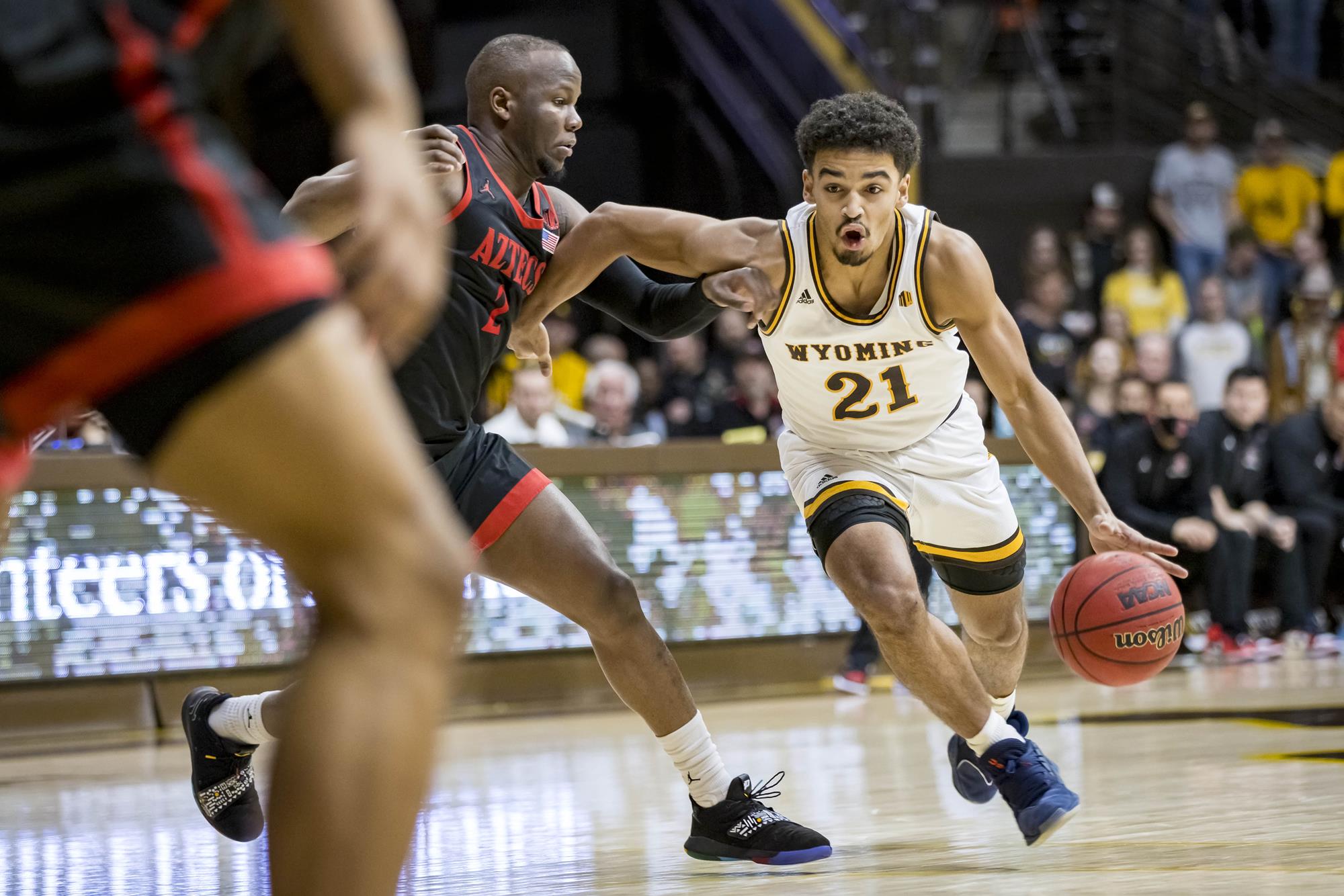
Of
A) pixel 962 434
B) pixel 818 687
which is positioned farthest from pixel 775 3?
pixel 962 434

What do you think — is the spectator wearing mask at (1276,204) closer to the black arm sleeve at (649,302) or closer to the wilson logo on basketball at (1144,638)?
the wilson logo on basketball at (1144,638)

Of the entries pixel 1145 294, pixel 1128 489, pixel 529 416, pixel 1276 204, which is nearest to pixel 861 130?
pixel 529 416

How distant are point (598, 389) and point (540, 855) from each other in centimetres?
528

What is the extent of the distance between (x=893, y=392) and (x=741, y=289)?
619 mm

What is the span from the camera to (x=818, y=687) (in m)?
8.76

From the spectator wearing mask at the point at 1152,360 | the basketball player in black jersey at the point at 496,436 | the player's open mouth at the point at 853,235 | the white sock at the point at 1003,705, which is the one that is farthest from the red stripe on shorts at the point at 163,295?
the spectator wearing mask at the point at 1152,360

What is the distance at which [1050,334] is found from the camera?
35.0 ft

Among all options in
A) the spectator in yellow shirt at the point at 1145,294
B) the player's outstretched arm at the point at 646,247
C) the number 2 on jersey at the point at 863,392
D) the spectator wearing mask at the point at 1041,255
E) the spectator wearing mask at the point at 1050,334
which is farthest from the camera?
the spectator in yellow shirt at the point at 1145,294

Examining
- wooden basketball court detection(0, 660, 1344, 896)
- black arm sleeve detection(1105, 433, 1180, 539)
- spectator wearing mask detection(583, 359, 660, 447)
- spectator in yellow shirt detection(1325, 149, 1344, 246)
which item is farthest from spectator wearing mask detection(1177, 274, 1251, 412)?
spectator wearing mask detection(583, 359, 660, 447)

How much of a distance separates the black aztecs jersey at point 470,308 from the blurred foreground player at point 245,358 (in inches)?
101

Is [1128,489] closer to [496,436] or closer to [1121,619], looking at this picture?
[1121,619]

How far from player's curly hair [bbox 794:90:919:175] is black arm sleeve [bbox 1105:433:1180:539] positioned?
19.0 ft

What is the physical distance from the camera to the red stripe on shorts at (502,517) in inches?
→ 160

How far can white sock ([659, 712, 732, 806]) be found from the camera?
407cm
